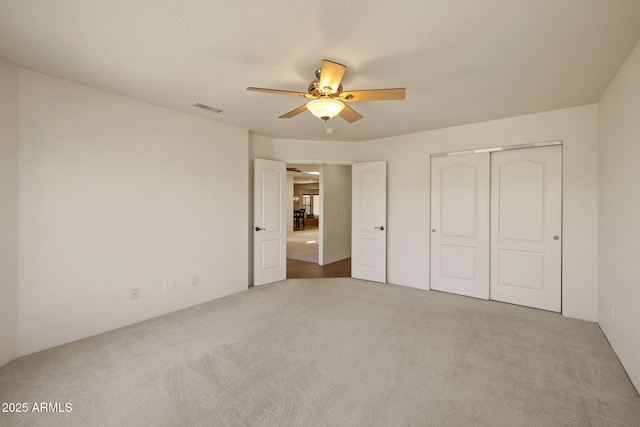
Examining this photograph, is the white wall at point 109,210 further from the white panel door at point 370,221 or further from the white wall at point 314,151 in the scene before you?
the white panel door at point 370,221

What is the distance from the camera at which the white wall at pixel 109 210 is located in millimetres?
2447

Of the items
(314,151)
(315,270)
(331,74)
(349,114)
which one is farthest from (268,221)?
(331,74)

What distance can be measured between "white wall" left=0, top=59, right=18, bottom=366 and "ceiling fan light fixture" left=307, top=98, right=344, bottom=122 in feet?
8.08

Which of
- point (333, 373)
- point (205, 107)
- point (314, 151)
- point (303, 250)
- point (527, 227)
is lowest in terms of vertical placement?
point (333, 373)

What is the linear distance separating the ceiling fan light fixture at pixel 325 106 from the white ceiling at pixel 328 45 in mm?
313

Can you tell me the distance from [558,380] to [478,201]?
2.37 m

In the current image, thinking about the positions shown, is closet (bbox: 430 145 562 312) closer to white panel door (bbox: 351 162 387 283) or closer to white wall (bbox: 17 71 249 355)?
white panel door (bbox: 351 162 387 283)

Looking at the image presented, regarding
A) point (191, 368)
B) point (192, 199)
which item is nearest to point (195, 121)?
point (192, 199)

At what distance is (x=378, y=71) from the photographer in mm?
2336

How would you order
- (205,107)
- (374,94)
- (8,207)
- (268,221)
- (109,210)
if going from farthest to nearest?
1. (268,221)
2. (205,107)
3. (109,210)
4. (8,207)
5. (374,94)

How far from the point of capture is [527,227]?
141 inches

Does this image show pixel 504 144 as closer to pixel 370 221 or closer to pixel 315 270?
pixel 370 221

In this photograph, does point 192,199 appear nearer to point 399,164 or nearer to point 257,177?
point 257,177

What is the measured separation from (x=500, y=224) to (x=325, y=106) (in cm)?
307
